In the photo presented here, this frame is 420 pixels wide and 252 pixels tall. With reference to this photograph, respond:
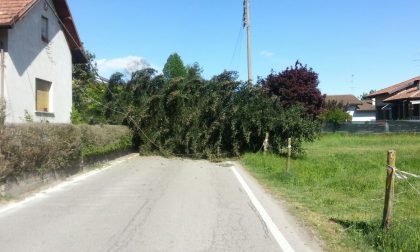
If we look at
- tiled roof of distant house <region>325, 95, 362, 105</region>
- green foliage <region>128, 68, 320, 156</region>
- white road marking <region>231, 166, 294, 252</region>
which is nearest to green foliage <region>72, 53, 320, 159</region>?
green foliage <region>128, 68, 320, 156</region>

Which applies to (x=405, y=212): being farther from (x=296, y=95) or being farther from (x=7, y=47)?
(x=296, y=95)

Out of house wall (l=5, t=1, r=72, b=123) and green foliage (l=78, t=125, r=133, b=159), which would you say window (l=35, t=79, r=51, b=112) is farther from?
green foliage (l=78, t=125, r=133, b=159)

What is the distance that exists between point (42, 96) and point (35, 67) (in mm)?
1642

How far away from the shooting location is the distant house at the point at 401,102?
5234cm

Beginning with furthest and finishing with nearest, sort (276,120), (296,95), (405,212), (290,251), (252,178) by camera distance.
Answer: (296,95) < (276,120) < (252,178) < (405,212) < (290,251)

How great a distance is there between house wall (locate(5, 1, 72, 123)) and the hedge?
2.90 metres

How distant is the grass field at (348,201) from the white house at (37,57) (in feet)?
28.4

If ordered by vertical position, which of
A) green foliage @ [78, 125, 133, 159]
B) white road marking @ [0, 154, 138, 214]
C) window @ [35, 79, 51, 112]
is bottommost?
white road marking @ [0, 154, 138, 214]

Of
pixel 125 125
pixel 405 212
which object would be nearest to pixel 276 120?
pixel 125 125


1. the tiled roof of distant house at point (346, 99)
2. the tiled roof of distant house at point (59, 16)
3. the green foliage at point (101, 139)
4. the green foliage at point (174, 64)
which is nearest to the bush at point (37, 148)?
the green foliage at point (101, 139)

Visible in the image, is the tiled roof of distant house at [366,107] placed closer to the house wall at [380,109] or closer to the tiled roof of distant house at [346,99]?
the tiled roof of distant house at [346,99]

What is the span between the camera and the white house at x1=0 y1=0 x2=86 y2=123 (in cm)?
1834

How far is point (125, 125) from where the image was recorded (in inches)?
1053

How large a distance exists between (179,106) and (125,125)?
Answer: 9.67ft
